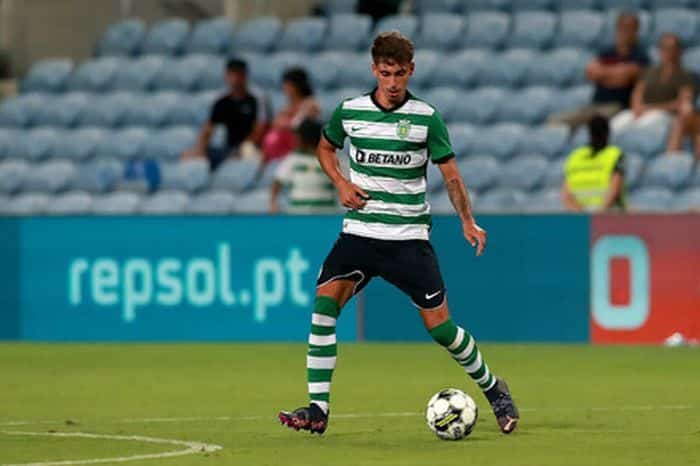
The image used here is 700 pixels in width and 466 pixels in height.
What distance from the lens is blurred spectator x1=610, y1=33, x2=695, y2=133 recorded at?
2003 centimetres

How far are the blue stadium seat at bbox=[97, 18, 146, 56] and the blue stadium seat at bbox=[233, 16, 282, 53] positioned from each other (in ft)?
4.69

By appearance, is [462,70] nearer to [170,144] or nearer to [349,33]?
[349,33]

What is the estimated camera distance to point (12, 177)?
2355cm

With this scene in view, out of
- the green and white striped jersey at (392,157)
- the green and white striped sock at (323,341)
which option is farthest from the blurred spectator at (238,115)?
the green and white striped sock at (323,341)

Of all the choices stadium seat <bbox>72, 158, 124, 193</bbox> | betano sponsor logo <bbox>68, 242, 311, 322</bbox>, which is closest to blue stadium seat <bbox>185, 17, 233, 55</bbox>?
stadium seat <bbox>72, 158, 124, 193</bbox>

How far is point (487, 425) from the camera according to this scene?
10367 mm

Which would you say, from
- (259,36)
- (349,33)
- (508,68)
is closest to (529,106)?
(508,68)

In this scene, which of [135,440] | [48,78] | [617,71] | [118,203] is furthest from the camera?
[48,78]

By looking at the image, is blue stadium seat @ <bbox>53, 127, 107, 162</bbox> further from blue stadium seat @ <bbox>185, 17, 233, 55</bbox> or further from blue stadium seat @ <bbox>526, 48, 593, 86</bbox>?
blue stadium seat @ <bbox>526, 48, 593, 86</bbox>

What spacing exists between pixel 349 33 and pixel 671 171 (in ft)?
17.5

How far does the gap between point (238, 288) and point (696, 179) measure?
505cm

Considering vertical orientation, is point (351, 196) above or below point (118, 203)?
above

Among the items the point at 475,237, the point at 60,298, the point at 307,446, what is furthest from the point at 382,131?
the point at 60,298

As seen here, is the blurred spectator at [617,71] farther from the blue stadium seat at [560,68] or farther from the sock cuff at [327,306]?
the sock cuff at [327,306]
